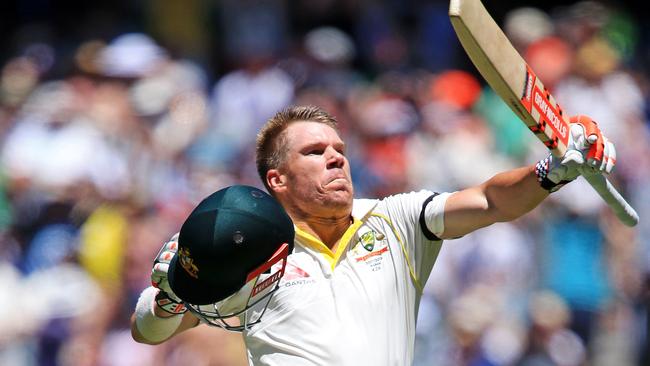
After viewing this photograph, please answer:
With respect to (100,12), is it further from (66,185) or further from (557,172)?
(557,172)

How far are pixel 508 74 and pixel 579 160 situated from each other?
42 centimetres

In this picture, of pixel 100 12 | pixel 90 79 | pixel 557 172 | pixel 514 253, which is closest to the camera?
pixel 557 172

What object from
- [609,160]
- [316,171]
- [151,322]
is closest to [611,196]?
[609,160]

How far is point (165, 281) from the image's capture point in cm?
471

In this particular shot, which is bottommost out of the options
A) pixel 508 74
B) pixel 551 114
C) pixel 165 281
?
pixel 165 281

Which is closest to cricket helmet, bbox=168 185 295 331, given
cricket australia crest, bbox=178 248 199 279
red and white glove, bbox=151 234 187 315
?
cricket australia crest, bbox=178 248 199 279

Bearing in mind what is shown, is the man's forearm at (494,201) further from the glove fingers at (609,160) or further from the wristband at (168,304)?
the wristband at (168,304)

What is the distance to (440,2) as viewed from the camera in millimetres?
11703

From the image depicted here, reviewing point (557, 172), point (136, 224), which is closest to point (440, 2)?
point (136, 224)

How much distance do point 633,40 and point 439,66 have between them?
5.75ft

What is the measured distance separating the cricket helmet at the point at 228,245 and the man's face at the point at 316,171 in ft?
1.95

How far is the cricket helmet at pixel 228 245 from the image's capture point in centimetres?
433

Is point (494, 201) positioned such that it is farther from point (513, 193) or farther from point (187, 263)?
point (187, 263)

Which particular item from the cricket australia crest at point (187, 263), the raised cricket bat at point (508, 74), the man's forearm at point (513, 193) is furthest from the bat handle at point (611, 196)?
the cricket australia crest at point (187, 263)
